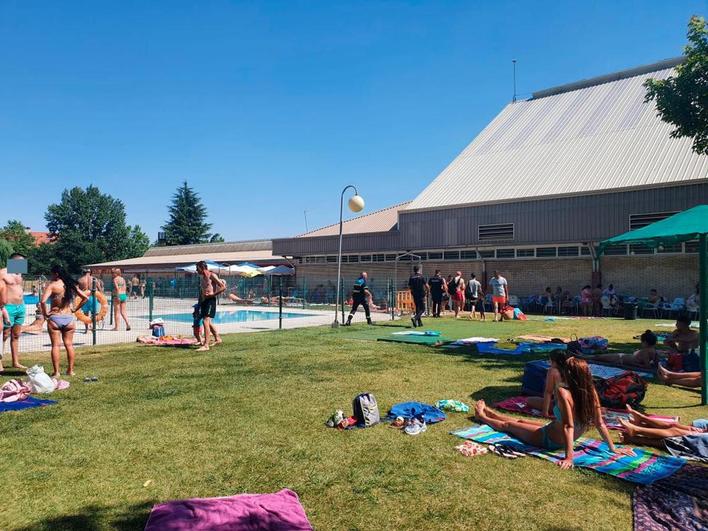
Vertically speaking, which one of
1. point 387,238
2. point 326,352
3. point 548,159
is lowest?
point 326,352

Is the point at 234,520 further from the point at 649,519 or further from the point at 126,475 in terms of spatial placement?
the point at 649,519

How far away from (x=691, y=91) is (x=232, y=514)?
16191mm

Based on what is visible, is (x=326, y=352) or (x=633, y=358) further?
(x=326, y=352)

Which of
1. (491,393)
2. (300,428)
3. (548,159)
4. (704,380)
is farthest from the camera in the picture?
(548,159)

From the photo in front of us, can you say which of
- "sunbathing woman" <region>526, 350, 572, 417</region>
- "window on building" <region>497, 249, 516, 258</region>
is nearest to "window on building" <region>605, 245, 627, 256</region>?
"window on building" <region>497, 249, 516, 258</region>

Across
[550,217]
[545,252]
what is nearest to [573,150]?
[550,217]

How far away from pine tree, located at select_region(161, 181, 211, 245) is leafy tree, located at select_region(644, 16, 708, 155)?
7535cm

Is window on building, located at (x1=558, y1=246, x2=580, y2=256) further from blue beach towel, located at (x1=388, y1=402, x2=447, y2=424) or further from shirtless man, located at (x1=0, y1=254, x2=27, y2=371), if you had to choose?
shirtless man, located at (x1=0, y1=254, x2=27, y2=371)

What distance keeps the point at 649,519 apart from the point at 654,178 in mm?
22716

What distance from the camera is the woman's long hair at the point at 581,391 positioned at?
15.9ft

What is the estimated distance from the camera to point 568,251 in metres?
24.7

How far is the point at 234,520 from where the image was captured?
11.4 ft

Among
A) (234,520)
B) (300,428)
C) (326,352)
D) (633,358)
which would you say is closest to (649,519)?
(234,520)

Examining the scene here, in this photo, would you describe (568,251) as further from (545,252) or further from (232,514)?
(232,514)
